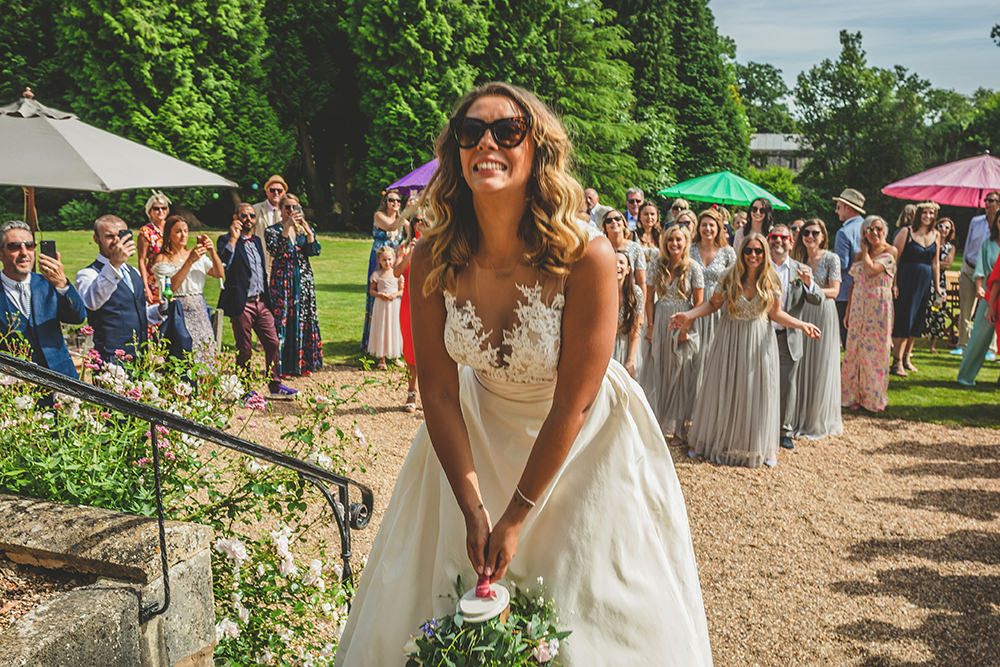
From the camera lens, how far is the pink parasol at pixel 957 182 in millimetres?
10586

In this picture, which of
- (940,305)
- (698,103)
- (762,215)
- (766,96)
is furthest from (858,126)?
(766,96)

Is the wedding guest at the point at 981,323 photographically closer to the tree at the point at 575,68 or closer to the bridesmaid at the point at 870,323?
the bridesmaid at the point at 870,323

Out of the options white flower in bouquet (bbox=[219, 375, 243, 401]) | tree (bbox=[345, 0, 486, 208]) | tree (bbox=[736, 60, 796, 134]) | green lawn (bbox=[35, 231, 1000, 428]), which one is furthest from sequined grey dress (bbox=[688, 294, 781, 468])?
tree (bbox=[736, 60, 796, 134])

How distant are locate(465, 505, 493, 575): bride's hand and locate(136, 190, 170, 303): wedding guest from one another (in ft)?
20.0

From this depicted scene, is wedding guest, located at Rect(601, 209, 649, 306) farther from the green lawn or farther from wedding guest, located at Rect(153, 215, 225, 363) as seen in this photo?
wedding guest, located at Rect(153, 215, 225, 363)

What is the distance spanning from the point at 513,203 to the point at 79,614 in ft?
5.58

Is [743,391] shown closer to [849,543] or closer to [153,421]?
[849,543]

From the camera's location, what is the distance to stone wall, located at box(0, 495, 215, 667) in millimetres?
1991

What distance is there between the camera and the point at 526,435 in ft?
7.90

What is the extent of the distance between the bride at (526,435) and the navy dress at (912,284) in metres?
9.30

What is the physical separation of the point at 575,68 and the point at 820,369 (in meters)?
24.0

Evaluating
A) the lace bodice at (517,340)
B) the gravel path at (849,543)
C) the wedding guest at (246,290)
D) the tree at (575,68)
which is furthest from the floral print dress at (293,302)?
the tree at (575,68)

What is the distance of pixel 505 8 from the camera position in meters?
29.0

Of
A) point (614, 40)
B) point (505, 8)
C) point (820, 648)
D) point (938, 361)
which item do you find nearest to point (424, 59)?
point (505, 8)
